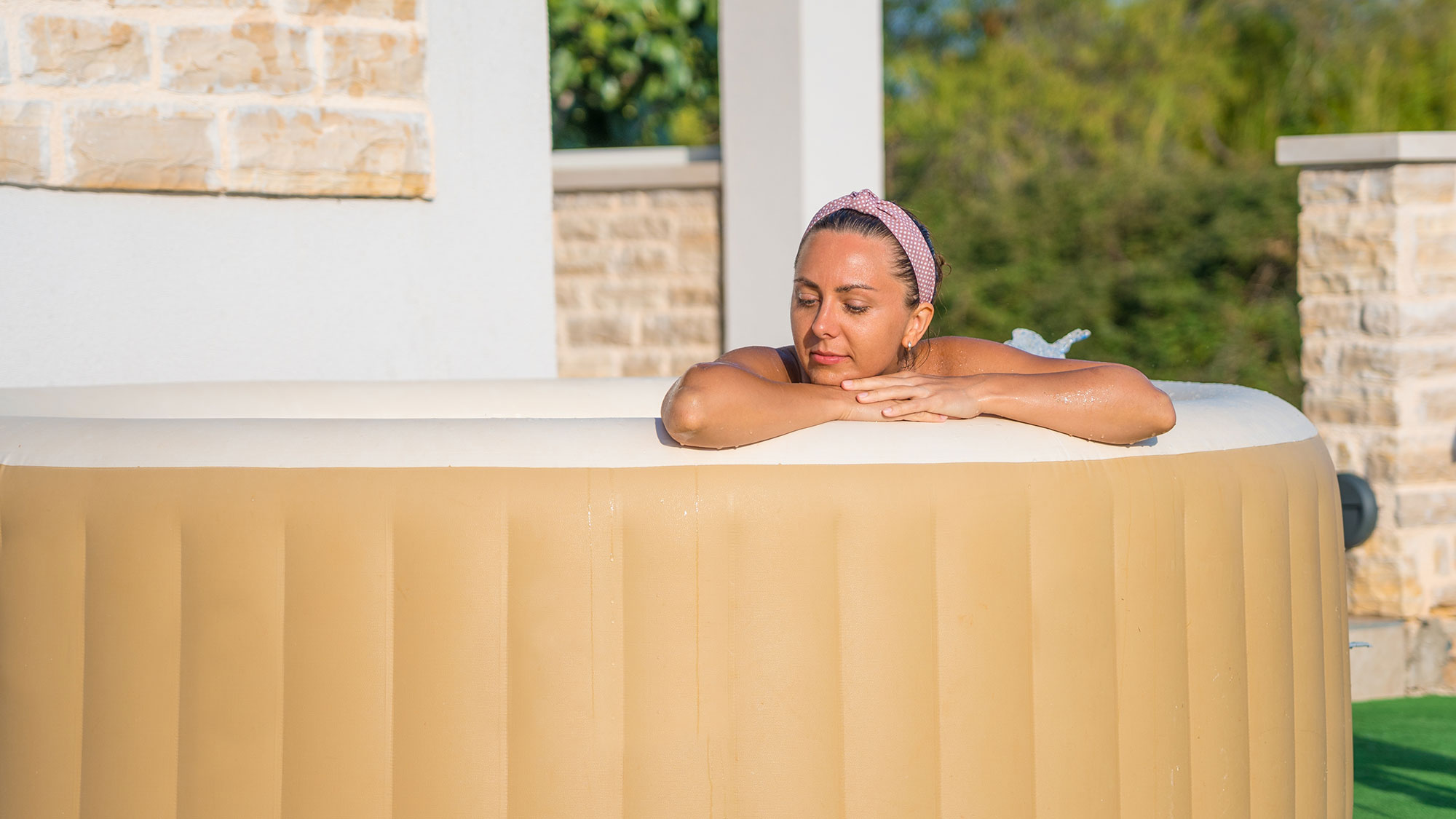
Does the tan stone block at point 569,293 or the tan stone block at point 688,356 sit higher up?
the tan stone block at point 569,293

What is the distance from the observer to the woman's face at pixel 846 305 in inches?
87.0

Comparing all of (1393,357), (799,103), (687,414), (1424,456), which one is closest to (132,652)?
(687,414)

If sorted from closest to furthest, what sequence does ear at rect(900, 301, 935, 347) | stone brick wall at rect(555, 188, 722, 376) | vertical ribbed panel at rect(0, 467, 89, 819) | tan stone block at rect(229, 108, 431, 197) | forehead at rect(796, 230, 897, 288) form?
vertical ribbed panel at rect(0, 467, 89, 819)
forehead at rect(796, 230, 897, 288)
ear at rect(900, 301, 935, 347)
tan stone block at rect(229, 108, 431, 197)
stone brick wall at rect(555, 188, 722, 376)

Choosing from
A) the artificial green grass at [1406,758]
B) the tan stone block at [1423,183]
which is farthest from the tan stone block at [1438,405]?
the artificial green grass at [1406,758]

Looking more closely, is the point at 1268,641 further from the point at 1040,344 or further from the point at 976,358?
the point at 1040,344

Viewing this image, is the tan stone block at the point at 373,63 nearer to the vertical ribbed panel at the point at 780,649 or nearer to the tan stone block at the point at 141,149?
the tan stone block at the point at 141,149

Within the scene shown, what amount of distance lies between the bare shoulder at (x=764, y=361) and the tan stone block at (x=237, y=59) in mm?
1536

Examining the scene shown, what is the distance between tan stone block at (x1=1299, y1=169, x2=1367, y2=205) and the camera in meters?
4.68

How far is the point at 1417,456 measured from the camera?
4.66m

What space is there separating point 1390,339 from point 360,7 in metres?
3.57

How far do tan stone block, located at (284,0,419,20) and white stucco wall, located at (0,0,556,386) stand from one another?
0.09 m

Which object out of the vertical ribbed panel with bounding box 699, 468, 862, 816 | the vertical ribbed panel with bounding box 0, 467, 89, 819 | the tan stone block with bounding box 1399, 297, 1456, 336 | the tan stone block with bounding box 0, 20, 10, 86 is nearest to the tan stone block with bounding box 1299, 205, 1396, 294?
the tan stone block with bounding box 1399, 297, 1456, 336

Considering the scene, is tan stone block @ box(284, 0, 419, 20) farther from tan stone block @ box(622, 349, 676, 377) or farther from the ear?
tan stone block @ box(622, 349, 676, 377)

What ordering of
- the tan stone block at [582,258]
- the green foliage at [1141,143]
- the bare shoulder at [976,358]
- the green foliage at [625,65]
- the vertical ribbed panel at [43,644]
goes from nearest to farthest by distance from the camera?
the vertical ribbed panel at [43,644]
the bare shoulder at [976,358]
the tan stone block at [582,258]
the green foliage at [1141,143]
the green foliage at [625,65]
